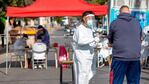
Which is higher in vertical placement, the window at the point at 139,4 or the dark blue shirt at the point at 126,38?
the window at the point at 139,4

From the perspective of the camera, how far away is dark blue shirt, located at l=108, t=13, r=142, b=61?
8.85 meters

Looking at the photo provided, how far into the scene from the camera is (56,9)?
18375mm

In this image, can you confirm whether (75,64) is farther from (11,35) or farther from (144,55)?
(11,35)

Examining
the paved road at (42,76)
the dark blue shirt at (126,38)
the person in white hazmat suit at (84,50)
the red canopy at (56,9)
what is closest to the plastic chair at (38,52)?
the paved road at (42,76)

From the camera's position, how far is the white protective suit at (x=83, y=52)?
Result: 10.3 metres

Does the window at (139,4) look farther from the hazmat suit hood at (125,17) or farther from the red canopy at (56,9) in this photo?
the hazmat suit hood at (125,17)

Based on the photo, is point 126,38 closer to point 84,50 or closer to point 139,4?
point 84,50

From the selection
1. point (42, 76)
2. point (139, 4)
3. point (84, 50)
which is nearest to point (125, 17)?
point (84, 50)

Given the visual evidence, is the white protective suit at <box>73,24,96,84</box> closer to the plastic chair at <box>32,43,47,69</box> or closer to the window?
the window

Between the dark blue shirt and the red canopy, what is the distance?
9005 mm

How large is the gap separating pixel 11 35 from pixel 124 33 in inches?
1031

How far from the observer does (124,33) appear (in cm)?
891

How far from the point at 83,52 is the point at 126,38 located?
1662 millimetres

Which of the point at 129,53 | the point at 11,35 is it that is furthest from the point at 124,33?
the point at 11,35
